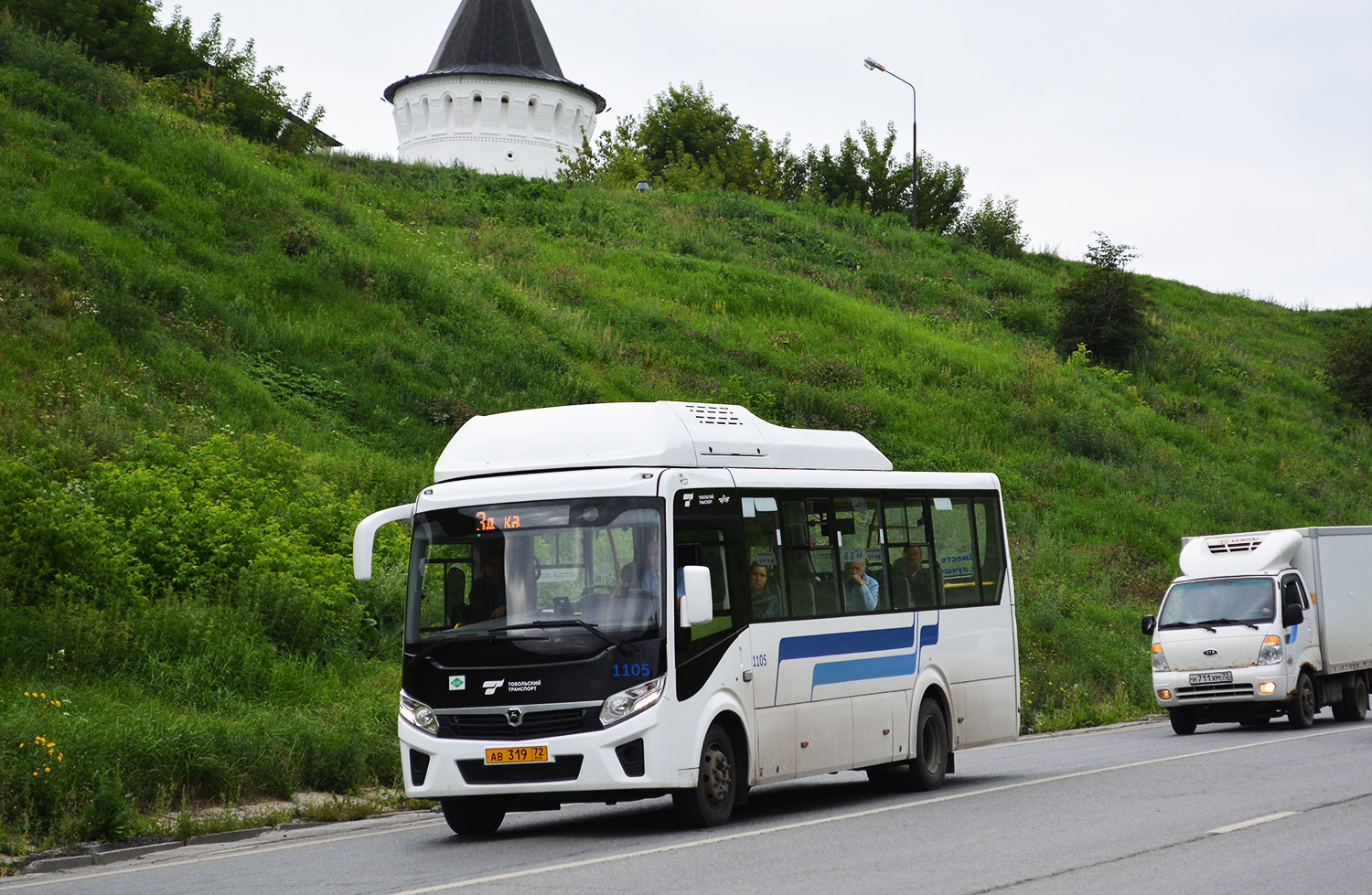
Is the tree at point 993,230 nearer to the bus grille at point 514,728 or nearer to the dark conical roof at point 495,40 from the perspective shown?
the dark conical roof at point 495,40

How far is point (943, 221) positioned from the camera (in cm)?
7544

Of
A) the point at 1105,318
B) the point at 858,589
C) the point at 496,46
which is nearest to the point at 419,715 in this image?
the point at 858,589

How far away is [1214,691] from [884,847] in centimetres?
1226

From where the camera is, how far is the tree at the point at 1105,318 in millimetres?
50250

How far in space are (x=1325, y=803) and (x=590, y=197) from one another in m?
43.0

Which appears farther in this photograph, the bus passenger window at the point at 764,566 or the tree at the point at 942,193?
the tree at the point at 942,193

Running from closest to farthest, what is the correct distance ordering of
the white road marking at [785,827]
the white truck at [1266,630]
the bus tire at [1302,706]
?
the white road marking at [785,827] < the white truck at [1266,630] < the bus tire at [1302,706]

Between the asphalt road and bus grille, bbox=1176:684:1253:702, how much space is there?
5.30 metres

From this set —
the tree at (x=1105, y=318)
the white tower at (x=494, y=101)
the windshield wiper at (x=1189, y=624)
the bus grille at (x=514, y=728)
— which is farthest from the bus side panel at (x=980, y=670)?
the white tower at (x=494, y=101)

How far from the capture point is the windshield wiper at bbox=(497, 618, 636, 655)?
1043cm

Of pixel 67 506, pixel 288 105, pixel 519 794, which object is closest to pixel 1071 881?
pixel 519 794

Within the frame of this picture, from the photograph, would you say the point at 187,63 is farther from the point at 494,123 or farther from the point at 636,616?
the point at 636,616

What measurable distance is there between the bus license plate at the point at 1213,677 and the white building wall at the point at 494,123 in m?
47.3

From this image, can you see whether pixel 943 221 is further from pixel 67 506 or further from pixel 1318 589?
pixel 67 506
